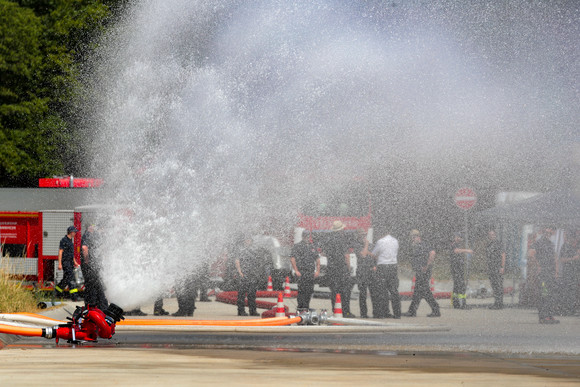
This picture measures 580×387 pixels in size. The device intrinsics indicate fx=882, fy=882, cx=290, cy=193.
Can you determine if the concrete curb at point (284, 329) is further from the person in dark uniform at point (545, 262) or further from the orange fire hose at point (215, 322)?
the person in dark uniform at point (545, 262)

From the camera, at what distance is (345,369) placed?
9.67m

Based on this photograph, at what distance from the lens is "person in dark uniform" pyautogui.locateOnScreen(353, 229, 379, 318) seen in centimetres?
1830

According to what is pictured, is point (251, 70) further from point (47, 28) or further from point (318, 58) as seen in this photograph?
point (47, 28)

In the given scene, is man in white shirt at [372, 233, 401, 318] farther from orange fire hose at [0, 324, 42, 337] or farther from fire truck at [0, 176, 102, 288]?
orange fire hose at [0, 324, 42, 337]

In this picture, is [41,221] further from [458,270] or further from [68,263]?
[458,270]

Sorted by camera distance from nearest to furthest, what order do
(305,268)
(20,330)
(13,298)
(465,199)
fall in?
(20,330) < (13,298) < (305,268) < (465,199)

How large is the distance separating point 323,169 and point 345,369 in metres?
11.8

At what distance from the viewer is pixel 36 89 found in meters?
41.6

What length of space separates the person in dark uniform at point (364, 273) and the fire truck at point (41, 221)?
7.68 meters

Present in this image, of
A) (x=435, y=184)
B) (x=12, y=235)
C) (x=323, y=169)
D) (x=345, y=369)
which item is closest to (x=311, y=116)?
(x=323, y=169)

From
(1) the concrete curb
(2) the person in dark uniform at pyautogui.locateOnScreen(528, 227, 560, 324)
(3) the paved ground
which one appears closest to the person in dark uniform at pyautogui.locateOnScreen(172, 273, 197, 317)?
(1) the concrete curb

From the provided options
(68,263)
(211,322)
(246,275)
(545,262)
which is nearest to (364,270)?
(246,275)

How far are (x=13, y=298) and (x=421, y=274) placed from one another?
819cm

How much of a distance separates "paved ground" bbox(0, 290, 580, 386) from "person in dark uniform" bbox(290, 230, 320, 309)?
3.61 metres
